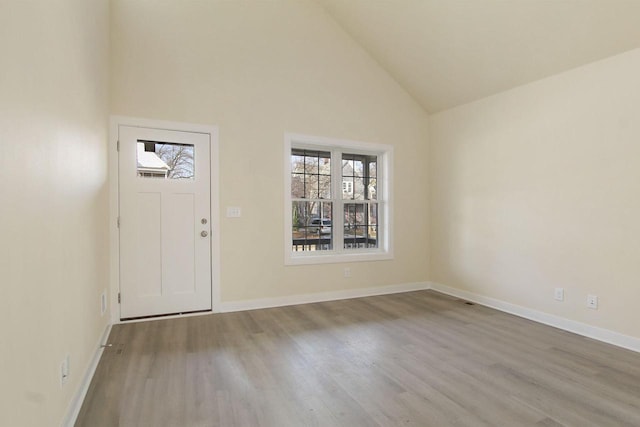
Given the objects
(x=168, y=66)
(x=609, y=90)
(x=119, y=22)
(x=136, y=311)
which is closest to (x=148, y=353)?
(x=136, y=311)

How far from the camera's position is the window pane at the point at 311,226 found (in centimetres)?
435

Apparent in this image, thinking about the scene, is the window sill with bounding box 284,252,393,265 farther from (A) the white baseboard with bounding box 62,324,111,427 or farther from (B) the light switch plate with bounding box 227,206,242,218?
(A) the white baseboard with bounding box 62,324,111,427

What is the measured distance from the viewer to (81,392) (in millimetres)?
2076

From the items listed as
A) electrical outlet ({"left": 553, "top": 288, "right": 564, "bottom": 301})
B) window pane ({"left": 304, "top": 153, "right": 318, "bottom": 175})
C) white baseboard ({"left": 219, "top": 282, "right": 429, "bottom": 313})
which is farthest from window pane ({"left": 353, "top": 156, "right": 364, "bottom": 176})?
electrical outlet ({"left": 553, "top": 288, "right": 564, "bottom": 301})

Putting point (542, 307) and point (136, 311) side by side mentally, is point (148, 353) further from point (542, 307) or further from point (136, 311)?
point (542, 307)

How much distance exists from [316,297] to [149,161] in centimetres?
248

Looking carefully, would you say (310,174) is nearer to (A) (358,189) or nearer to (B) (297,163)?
(B) (297,163)

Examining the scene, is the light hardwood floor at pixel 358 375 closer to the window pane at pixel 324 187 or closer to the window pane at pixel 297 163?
the window pane at pixel 324 187

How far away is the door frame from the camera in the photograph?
11.0ft

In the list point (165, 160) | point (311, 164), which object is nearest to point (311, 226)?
point (311, 164)

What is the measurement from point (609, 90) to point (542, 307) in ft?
7.02

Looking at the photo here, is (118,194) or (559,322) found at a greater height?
(118,194)

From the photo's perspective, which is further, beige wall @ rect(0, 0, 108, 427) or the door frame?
the door frame

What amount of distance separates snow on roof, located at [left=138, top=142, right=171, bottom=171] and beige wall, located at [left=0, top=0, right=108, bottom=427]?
0.95 meters
